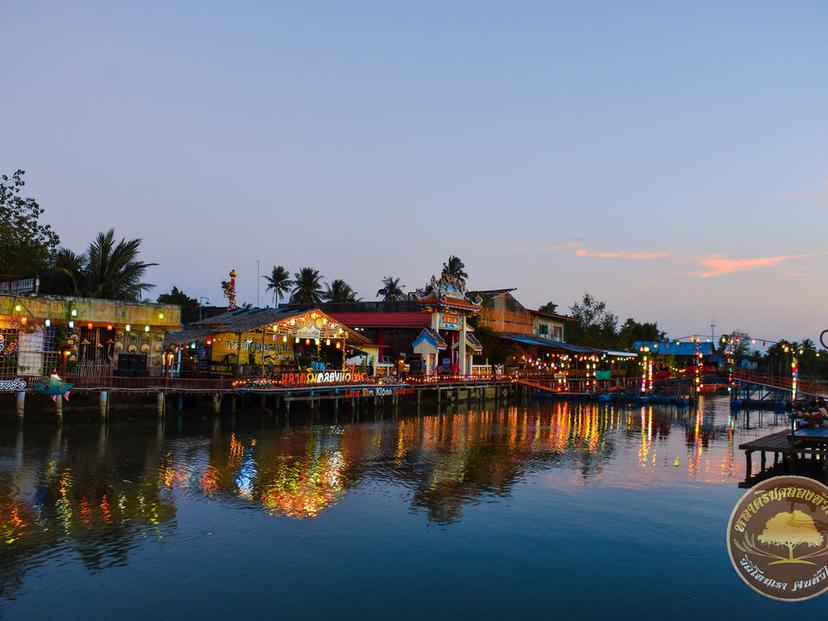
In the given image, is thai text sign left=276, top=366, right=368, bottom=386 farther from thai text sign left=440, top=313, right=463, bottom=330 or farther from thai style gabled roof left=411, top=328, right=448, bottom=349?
thai text sign left=440, top=313, right=463, bottom=330

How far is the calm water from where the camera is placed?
12859 millimetres

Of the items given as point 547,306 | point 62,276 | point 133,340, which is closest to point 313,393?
point 133,340

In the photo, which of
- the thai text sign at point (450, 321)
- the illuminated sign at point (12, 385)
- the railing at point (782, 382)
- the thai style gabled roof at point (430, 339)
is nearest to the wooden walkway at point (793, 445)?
the railing at point (782, 382)

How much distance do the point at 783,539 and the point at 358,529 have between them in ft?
33.7

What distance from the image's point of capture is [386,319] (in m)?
59.1

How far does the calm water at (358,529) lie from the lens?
42.2ft

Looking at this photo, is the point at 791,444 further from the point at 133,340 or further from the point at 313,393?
the point at 133,340

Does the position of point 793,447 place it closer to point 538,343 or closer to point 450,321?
point 450,321

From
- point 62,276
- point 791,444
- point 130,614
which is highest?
point 62,276

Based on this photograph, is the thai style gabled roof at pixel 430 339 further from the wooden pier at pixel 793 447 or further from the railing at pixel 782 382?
the wooden pier at pixel 793 447

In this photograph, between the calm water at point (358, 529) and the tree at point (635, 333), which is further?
the tree at point (635, 333)

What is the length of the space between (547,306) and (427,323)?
43.8 m

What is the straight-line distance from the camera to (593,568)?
14789 mm

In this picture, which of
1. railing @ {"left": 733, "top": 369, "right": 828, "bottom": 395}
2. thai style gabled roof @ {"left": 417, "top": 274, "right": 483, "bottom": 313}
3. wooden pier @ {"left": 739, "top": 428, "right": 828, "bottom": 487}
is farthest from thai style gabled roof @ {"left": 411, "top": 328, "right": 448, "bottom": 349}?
wooden pier @ {"left": 739, "top": 428, "right": 828, "bottom": 487}
